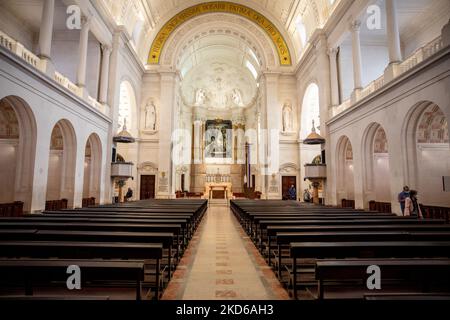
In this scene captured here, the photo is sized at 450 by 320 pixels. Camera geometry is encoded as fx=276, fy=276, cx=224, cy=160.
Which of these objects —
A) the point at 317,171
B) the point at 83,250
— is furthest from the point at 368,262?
the point at 317,171

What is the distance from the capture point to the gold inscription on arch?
2047cm

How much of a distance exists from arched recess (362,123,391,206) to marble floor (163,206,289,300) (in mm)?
7954

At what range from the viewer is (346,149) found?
1439 centimetres

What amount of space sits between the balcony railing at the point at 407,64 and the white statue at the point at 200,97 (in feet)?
57.2

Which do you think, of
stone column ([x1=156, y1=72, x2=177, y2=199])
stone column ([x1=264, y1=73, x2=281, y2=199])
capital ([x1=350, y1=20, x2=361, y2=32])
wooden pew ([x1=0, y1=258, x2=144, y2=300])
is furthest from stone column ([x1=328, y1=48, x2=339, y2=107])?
wooden pew ([x1=0, y1=258, x2=144, y2=300])

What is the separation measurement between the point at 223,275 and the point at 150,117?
18238 millimetres

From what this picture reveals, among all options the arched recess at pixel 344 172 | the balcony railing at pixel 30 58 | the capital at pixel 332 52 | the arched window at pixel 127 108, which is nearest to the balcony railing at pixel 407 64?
the arched recess at pixel 344 172

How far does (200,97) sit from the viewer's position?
2919 cm

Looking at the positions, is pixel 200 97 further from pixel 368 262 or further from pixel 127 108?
pixel 368 262

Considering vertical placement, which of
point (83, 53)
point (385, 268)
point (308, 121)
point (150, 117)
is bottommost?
point (385, 268)

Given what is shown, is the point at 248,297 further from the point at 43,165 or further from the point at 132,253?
the point at 43,165

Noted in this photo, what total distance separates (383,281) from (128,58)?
58.8ft

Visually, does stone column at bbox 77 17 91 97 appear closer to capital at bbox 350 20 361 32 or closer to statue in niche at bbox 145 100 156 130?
statue in niche at bbox 145 100 156 130

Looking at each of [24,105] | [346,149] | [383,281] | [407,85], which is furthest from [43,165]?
[346,149]
